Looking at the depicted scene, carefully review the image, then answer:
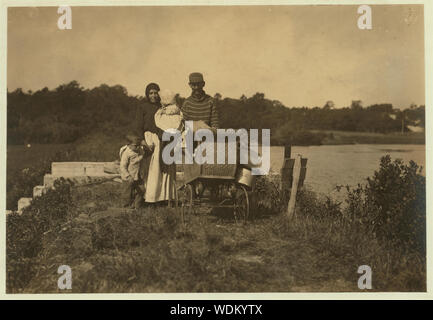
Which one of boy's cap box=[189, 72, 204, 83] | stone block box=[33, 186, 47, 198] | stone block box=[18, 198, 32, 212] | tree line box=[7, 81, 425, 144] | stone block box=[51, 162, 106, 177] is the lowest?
stone block box=[18, 198, 32, 212]

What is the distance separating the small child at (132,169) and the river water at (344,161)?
99.3 inches

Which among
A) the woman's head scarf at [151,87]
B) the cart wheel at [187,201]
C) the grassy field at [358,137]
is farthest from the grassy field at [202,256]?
the woman's head scarf at [151,87]

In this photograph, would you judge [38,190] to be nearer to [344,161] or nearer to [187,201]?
[187,201]

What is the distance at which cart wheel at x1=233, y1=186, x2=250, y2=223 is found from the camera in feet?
20.8

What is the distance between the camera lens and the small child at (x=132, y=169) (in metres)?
6.90

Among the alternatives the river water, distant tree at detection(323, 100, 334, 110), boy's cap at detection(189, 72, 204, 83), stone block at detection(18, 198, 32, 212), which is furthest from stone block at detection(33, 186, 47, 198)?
distant tree at detection(323, 100, 334, 110)

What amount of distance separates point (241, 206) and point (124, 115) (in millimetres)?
2678

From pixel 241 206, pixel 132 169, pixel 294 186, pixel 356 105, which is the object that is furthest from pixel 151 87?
pixel 356 105

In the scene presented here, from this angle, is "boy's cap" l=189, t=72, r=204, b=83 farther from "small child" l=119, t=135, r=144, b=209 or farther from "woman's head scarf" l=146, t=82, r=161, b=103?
"small child" l=119, t=135, r=144, b=209

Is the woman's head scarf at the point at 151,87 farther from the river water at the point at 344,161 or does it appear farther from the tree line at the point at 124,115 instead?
the river water at the point at 344,161

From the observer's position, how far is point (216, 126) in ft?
22.3

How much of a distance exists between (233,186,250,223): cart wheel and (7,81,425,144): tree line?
1114 mm
